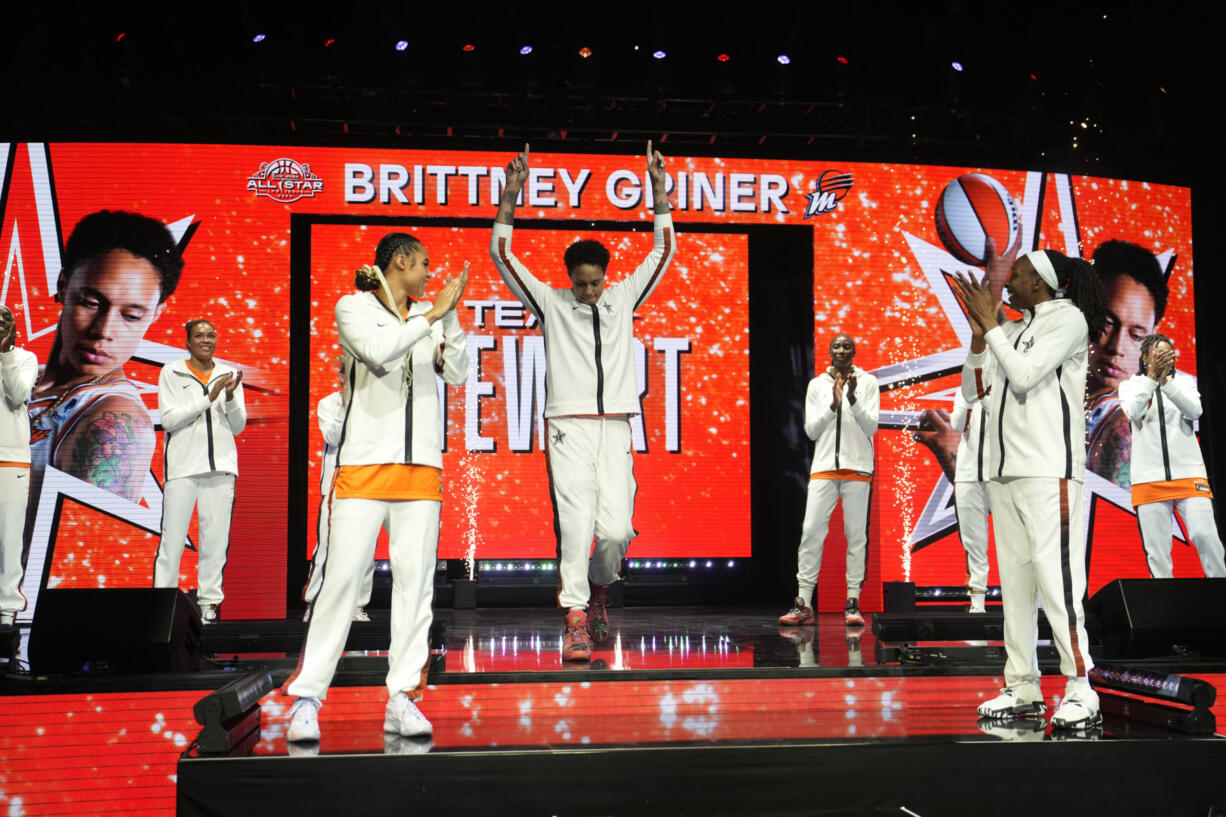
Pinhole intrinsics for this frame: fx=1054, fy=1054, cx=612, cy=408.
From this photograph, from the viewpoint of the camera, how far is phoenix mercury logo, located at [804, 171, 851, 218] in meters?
8.79

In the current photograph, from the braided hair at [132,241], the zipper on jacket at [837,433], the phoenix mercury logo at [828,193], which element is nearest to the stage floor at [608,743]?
the zipper on jacket at [837,433]

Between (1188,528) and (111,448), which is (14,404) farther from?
(1188,528)

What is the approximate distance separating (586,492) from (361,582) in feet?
4.98

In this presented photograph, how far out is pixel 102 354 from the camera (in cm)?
820

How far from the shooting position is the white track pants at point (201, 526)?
6.41m

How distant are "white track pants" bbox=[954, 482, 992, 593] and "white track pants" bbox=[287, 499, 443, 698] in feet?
14.5

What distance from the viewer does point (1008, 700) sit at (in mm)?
3660

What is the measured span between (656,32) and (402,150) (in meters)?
2.36

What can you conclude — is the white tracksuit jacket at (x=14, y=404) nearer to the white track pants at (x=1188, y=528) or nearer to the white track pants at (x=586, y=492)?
the white track pants at (x=586, y=492)

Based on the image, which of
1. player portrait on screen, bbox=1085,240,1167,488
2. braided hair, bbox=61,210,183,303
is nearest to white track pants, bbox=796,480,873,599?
player portrait on screen, bbox=1085,240,1167,488

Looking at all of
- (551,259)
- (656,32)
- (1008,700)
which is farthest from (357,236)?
(1008,700)

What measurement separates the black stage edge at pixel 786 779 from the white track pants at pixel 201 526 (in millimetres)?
3709

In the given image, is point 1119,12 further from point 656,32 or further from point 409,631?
point 409,631

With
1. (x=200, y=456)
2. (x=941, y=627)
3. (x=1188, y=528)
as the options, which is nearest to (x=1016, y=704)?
(x=941, y=627)
